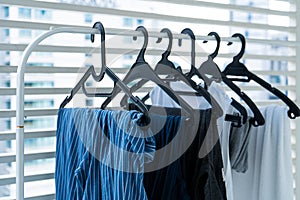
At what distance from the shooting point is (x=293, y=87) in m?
1.95

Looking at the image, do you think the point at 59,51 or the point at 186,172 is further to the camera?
the point at 59,51

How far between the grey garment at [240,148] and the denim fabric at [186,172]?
0.24m

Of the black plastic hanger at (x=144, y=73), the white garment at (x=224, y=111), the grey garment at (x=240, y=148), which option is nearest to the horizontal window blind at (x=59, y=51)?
the black plastic hanger at (x=144, y=73)

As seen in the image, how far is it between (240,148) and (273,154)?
0.29 feet

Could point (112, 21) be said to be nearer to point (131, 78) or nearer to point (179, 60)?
point (179, 60)

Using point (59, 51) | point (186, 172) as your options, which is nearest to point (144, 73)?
point (186, 172)

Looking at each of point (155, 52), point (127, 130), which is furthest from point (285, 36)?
point (127, 130)

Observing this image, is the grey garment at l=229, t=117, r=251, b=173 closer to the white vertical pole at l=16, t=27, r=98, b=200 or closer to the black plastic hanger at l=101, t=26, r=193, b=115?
the black plastic hanger at l=101, t=26, r=193, b=115

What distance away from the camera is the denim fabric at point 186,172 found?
996 mm

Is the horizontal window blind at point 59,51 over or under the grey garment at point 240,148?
over

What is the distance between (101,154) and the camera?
1.09 metres

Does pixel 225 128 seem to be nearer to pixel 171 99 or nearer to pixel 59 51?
pixel 171 99

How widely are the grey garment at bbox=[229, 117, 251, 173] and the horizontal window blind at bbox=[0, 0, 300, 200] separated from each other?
0.92 ft

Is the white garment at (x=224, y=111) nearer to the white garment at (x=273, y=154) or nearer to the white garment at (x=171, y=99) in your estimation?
the white garment at (x=171, y=99)
